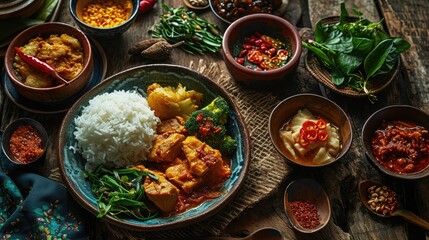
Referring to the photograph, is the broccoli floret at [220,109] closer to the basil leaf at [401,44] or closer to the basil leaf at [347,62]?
the basil leaf at [347,62]

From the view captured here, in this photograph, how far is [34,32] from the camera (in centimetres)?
449

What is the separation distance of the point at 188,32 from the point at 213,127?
1272 mm

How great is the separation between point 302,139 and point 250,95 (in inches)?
27.6

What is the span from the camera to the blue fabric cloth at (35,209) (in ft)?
12.5

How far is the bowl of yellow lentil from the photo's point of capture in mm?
A: 4699

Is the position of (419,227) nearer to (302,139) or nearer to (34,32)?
(302,139)

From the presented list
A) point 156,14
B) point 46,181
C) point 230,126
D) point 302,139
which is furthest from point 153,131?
point 156,14

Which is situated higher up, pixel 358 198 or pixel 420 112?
pixel 420 112

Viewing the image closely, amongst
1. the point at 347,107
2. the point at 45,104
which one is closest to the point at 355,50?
the point at 347,107

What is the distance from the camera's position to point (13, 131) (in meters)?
4.21

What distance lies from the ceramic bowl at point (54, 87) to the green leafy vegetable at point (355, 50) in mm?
1994

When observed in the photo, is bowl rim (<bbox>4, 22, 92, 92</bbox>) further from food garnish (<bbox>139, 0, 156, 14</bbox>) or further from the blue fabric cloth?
food garnish (<bbox>139, 0, 156, 14</bbox>)

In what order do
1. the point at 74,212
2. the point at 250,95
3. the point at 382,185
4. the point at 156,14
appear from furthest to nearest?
the point at 156,14
the point at 250,95
the point at 382,185
the point at 74,212

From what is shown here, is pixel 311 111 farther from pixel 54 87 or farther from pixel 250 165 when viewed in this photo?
pixel 54 87
